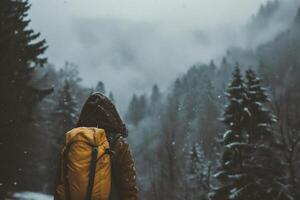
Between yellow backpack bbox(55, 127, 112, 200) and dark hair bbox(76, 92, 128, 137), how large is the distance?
9.8 inches

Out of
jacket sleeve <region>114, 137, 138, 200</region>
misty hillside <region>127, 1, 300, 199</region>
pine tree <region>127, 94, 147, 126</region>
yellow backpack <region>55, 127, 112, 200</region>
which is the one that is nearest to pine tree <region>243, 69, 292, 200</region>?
misty hillside <region>127, 1, 300, 199</region>

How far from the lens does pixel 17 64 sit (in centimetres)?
1655

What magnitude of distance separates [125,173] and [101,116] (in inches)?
23.1

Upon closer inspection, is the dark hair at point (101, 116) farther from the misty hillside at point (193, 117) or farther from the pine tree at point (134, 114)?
the pine tree at point (134, 114)

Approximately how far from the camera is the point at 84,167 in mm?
3604

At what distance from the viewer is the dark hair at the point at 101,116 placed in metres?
4.01

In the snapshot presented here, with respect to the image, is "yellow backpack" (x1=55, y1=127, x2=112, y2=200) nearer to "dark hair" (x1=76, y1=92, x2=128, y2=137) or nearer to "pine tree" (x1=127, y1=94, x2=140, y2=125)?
"dark hair" (x1=76, y1=92, x2=128, y2=137)

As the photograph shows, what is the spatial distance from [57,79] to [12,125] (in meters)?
57.0

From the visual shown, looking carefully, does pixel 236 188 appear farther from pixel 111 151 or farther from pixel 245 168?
pixel 111 151

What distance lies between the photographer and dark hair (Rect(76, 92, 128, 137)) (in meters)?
4.01

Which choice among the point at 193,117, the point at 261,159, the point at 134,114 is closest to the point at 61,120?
the point at 193,117

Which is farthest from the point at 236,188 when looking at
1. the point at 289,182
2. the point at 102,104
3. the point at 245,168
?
the point at 102,104

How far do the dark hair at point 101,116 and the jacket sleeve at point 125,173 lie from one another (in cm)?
18

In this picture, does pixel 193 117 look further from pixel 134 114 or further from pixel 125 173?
pixel 134 114
